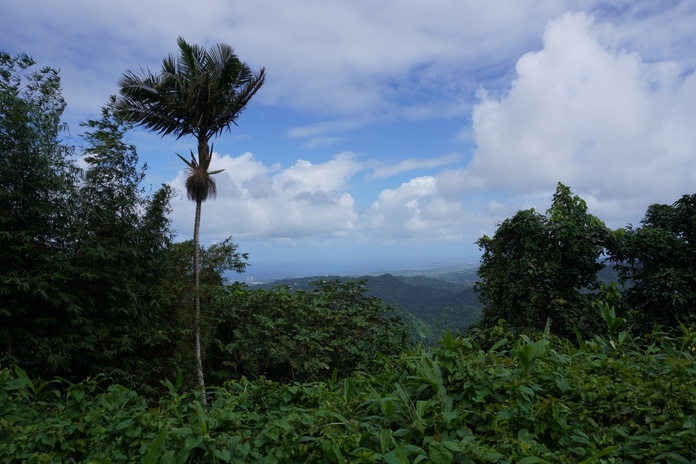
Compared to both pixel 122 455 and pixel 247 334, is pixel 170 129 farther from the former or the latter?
pixel 122 455

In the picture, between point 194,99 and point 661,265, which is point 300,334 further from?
point 661,265

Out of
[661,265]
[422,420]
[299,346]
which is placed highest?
[661,265]

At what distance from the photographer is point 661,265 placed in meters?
6.99

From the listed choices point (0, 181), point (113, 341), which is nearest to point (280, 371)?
point (113, 341)

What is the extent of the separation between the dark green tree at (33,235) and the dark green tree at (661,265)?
8.27m

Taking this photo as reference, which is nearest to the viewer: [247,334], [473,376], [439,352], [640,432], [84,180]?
[640,432]

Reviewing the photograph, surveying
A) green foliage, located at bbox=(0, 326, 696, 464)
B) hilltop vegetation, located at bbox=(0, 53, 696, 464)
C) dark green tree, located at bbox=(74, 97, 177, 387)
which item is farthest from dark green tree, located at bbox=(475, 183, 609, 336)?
dark green tree, located at bbox=(74, 97, 177, 387)

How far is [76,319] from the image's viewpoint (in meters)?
4.82

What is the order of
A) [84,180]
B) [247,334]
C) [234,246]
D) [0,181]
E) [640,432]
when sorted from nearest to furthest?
[640,432] → [0,181] → [84,180] → [247,334] → [234,246]

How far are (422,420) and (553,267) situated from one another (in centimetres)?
637

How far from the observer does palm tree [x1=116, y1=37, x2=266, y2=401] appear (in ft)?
24.2

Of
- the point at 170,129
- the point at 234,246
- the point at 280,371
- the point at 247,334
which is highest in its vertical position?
the point at 170,129

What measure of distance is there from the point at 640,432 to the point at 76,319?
18.1 ft

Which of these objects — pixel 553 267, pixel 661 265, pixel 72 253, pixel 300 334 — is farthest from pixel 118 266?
pixel 661 265
